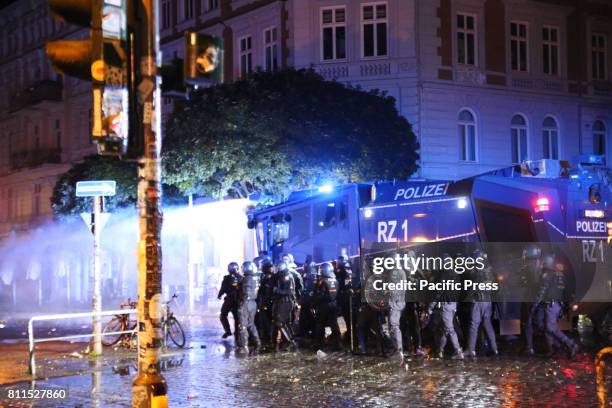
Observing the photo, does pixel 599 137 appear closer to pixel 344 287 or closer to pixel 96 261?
pixel 344 287

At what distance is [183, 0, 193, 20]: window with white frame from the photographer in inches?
1507

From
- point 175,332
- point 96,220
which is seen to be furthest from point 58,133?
point 96,220

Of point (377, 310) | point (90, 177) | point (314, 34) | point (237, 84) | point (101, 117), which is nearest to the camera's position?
A: point (101, 117)

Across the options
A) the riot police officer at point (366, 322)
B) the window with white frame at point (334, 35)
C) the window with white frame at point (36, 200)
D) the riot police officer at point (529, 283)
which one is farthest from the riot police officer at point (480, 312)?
the window with white frame at point (36, 200)

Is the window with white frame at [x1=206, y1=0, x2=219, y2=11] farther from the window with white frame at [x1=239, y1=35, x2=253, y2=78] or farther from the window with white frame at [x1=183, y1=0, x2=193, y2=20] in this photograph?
the window with white frame at [x1=239, y1=35, x2=253, y2=78]

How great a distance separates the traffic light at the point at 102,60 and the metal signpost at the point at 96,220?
8.63 m

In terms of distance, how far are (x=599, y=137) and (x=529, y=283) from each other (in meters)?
21.7

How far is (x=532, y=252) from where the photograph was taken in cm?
1549

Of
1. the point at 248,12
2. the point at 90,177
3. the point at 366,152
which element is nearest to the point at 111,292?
the point at 90,177

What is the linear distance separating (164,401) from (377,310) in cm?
855

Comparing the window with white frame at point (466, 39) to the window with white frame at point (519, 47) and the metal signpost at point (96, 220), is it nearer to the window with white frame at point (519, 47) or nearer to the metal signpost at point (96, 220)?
the window with white frame at point (519, 47)

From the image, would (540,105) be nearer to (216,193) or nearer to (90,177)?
(216,193)

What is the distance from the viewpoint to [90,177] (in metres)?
33.7

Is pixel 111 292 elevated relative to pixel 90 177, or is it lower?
lower
